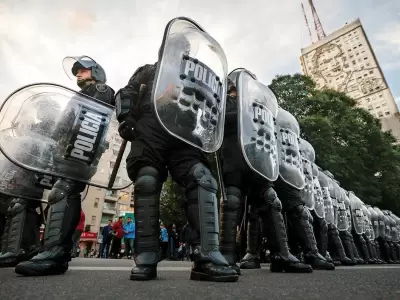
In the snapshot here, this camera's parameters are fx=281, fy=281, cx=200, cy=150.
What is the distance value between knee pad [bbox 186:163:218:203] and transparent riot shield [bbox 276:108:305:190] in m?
1.66

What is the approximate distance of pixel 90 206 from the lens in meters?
38.4

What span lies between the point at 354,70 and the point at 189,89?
4778cm

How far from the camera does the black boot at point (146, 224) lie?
1.81 m

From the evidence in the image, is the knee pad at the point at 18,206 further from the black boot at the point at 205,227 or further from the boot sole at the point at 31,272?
the black boot at the point at 205,227

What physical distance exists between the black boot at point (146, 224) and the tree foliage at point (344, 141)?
11.5 metres

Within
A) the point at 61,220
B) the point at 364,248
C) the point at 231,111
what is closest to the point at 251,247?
the point at 231,111

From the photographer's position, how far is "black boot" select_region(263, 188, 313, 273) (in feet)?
8.89

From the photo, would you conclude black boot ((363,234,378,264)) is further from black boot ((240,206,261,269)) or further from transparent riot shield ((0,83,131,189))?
transparent riot shield ((0,83,131,189))

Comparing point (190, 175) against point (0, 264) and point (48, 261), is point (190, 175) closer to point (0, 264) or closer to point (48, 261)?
point (48, 261)

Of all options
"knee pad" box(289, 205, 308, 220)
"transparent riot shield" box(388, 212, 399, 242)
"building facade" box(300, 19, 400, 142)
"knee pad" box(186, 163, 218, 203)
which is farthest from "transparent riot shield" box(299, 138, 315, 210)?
"building facade" box(300, 19, 400, 142)

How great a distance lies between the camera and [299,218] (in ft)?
12.0

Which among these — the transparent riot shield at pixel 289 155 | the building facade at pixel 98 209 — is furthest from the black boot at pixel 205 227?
the building facade at pixel 98 209

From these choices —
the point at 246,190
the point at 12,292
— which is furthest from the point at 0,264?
the point at 246,190

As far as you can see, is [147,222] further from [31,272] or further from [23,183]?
[23,183]
